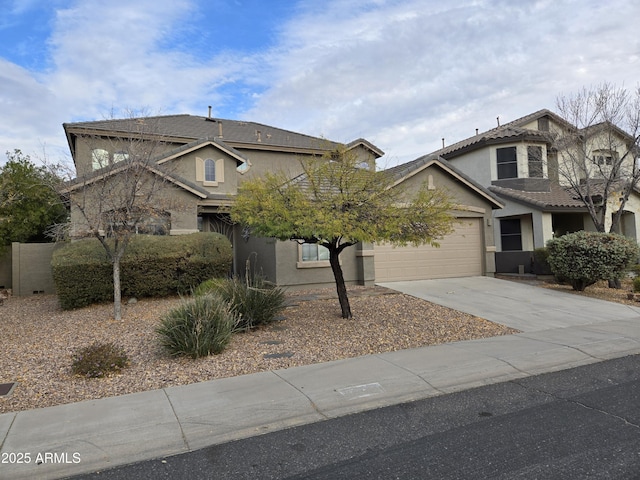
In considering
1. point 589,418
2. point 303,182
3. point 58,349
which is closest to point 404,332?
point 303,182

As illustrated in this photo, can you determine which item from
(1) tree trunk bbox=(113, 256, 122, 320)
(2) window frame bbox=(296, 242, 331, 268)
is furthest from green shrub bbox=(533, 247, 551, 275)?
(1) tree trunk bbox=(113, 256, 122, 320)

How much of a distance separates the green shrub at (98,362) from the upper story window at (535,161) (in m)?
19.0

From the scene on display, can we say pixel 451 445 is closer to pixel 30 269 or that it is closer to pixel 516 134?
pixel 30 269

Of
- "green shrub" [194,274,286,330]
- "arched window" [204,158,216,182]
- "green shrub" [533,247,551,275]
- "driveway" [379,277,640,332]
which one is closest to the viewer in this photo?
"green shrub" [194,274,286,330]

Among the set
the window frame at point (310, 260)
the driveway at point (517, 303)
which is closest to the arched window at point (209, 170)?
the window frame at point (310, 260)

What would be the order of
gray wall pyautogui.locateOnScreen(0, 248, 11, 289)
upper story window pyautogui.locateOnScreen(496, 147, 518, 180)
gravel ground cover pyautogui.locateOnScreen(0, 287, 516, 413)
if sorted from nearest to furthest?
1. gravel ground cover pyautogui.locateOnScreen(0, 287, 516, 413)
2. gray wall pyautogui.locateOnScreen(0, 248, 11, 289)
3. upper story window pyautogui.locateOnScreen(496, 147, 518, 180)

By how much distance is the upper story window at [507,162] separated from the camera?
2130 cm

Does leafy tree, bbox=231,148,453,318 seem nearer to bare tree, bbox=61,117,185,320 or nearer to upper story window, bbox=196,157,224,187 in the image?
bare tree, bbox=61,117,185,320

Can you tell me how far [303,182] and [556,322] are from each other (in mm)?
6719

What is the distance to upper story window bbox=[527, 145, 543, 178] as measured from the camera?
20.2 metres

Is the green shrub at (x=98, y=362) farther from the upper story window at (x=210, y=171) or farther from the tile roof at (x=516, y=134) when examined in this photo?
the tile roof at (x=516, y=134)

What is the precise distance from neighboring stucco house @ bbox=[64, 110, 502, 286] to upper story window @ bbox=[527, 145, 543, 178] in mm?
4725

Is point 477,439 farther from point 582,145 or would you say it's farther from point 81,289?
point 582,145

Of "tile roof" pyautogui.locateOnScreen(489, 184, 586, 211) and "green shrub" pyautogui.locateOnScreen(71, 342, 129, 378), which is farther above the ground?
"tile roof" pyautogui.locateOnScreen(489, 184, 586, 211)
